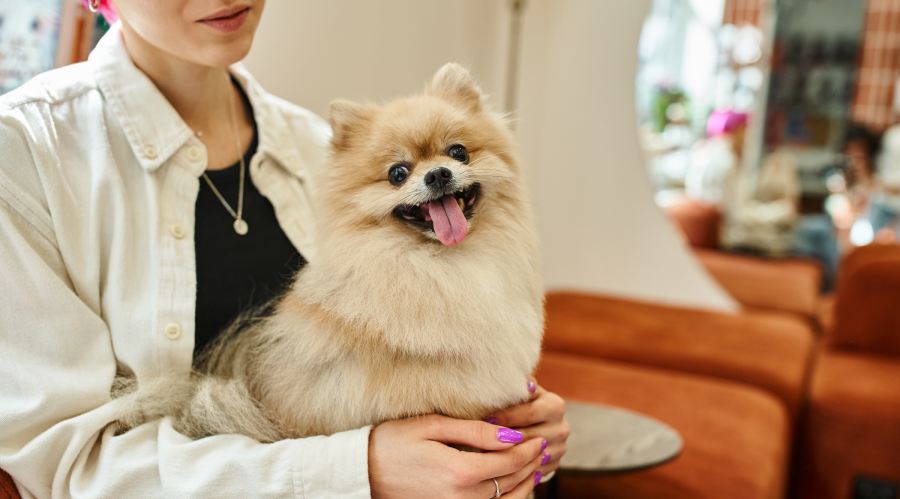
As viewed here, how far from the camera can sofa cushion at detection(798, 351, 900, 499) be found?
214 centimetres

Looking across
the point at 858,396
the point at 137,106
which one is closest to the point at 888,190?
the point at 858,396

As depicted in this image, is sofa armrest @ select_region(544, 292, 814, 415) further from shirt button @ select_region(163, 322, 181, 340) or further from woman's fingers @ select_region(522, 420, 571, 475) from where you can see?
shirt button @ select_region(163, 322, 181, 340)

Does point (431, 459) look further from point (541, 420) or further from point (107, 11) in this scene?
point (107, 11)

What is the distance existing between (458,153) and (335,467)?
40 centimetres

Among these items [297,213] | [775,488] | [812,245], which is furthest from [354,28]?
[812,245]

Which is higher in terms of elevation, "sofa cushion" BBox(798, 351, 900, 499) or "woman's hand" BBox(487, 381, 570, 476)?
"woman's hand" BBox(487, 381, 570, 476)

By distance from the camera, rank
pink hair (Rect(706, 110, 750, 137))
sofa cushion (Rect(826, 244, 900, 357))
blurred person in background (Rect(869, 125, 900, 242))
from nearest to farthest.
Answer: sofa cushion (Rect(826, 244, 900, 357)) → blurred person in background (Rect(869, 125, 900, 242)) → pink hair (Rect(706, 110, 750, 137))

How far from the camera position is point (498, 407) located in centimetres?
93

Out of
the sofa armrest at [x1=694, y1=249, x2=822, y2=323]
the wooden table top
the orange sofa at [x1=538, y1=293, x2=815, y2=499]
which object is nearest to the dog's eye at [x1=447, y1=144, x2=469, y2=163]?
the wooden table top

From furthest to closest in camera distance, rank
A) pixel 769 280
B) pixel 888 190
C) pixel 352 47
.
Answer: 1. pixel 888 190
2. pixel 769 280
3. pixel 352 47

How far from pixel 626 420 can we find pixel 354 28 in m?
0.95

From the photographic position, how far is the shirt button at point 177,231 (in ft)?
3.28

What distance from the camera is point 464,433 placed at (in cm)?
87

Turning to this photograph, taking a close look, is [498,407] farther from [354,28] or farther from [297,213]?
[354,28]
